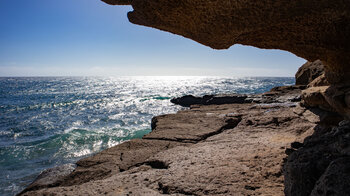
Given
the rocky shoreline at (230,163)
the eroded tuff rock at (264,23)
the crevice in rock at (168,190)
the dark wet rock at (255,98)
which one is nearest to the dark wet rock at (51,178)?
the rocky shoreline at (230,163)

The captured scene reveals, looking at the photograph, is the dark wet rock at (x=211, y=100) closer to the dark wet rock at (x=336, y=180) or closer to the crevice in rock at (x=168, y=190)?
the crevice in rock at (x=168, y=190)

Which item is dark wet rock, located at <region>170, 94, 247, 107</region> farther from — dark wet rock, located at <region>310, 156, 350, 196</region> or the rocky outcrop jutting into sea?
dark wet rock, located at <region>310, 156, 350, 196</region>

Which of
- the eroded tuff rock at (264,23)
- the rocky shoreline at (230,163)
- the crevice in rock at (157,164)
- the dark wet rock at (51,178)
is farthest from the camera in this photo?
the dark wet rock at (51,178)

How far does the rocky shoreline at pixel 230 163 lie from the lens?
154cm

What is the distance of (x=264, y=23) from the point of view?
2.74 meters

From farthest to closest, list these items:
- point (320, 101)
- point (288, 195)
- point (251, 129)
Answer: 1. point (251, 129)
2. point (320, 101)
3. point (288, 195)

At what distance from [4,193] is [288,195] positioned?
6.67 metres

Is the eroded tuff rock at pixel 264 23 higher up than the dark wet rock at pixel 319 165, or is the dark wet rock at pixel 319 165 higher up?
the eroded tuff rock at pixel 264 23

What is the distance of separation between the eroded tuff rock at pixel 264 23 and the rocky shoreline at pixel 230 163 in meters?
1.14

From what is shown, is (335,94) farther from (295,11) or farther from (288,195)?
(288,195)

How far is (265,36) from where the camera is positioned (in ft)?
10.4

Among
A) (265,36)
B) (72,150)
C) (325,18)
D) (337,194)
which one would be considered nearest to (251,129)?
(265,36)

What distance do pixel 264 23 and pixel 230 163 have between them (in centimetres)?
188

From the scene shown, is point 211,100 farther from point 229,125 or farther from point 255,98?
point 229,125
